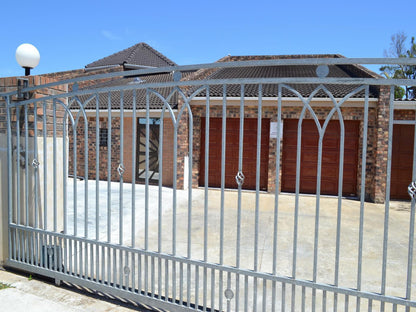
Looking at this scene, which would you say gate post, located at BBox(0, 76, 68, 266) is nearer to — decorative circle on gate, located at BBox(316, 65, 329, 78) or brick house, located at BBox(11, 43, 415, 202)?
decorative circle on gate, located at BBox(316, 65, 329, 78)

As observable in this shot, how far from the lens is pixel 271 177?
11.0 metres

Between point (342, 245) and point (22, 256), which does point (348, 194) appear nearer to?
point (342, 245)

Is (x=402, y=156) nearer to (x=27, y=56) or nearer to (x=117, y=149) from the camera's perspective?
(x=117, y=149)

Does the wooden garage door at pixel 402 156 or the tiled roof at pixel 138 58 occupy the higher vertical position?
the tiled roof at pixel 138 58

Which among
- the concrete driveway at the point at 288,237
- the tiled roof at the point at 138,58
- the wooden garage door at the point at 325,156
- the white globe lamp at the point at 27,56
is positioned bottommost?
the concrete driveway at the point at 288,237

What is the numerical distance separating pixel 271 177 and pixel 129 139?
559cm

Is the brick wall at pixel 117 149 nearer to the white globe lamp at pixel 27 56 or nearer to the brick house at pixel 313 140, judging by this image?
the brick house at pixel 313 140

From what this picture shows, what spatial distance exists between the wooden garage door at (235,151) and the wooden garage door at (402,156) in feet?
13.1

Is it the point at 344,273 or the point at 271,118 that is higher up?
the point at 271,118

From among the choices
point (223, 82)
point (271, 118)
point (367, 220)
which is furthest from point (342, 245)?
point (271, 118)

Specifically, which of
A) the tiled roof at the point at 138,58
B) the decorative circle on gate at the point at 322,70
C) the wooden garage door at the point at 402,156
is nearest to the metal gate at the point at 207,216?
the decorative circle on gate at the point at 322,70

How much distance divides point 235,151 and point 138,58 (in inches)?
414

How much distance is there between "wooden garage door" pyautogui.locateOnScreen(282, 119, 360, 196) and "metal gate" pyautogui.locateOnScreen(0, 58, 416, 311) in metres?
0.23

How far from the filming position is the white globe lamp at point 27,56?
3977mm
